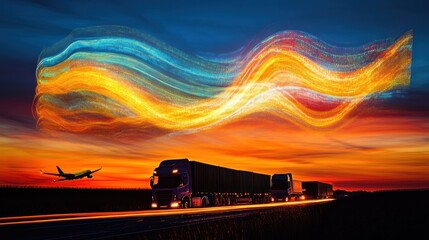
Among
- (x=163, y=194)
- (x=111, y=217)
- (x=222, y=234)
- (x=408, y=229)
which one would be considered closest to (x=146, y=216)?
(x=111, y=217)

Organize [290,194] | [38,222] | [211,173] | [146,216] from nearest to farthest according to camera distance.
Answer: [38,222], [146,216], [211,173], [290,194]

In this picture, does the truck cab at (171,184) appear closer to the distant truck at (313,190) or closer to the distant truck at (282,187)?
the distant truck at (282,187)

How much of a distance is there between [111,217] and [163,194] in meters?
15.5

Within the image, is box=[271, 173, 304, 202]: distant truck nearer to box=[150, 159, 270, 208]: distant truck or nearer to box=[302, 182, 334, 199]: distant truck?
box=[150, 159, 270, 208]: distant truck

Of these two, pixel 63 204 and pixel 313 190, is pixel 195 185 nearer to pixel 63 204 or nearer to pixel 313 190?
pixel 63 204

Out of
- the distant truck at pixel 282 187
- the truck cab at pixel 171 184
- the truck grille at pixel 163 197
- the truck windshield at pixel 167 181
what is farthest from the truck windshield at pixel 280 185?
the truck grille at pixel 163 197

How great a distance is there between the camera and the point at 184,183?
5306 centimetres

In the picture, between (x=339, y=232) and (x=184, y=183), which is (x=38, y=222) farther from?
(x=184, y=183)

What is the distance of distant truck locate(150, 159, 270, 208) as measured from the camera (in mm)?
52312

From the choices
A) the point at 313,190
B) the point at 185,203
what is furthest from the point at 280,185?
the point at 185,203

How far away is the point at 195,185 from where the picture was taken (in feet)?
185

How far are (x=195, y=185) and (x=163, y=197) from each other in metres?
4.95

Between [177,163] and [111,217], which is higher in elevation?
[177,163]

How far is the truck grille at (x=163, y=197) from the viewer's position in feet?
171
